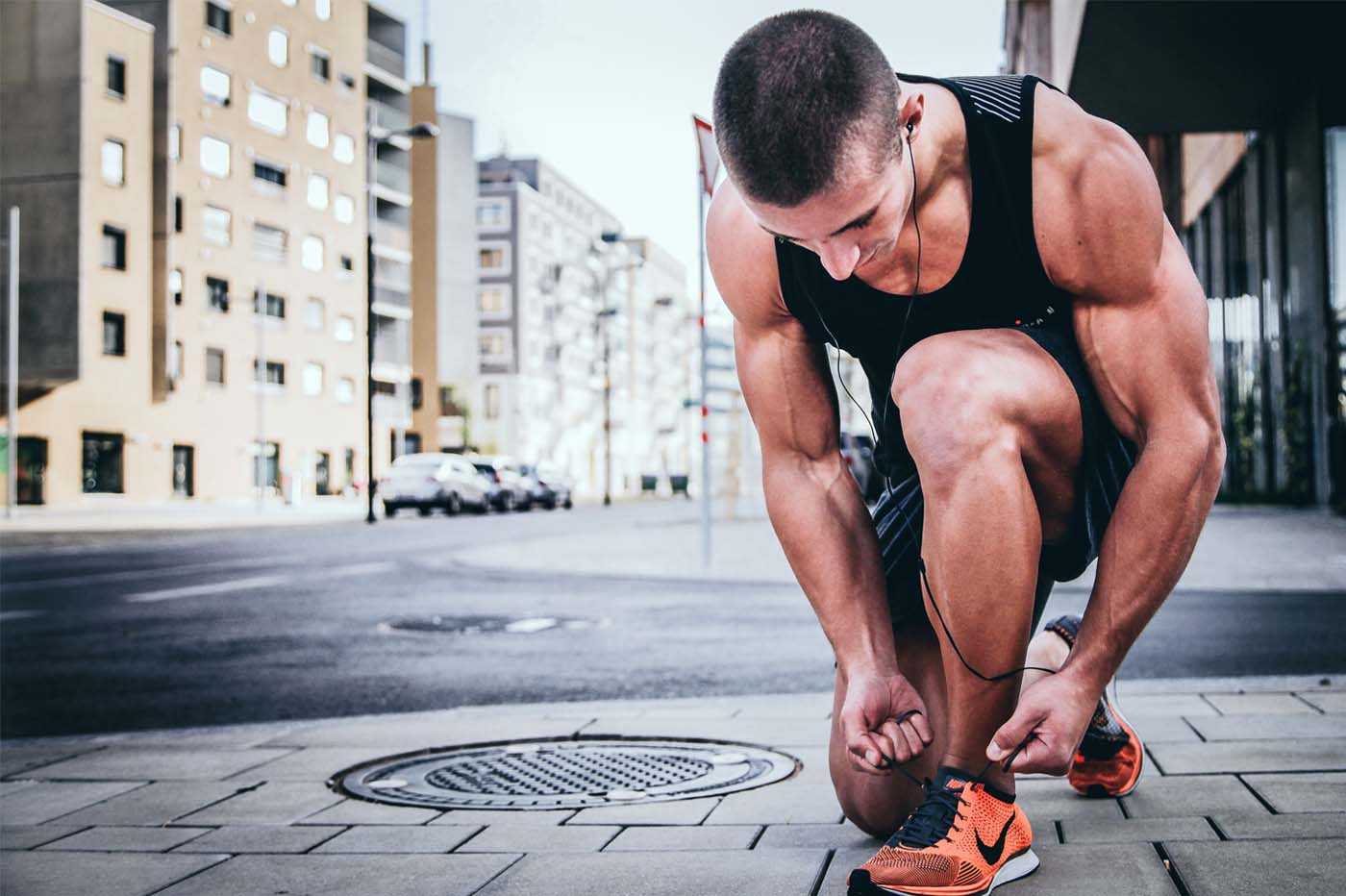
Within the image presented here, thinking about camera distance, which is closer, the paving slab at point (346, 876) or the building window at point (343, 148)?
the paving slab at point (346, 876)

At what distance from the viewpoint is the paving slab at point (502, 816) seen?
293cm

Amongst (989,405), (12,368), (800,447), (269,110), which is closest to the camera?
(989,405)

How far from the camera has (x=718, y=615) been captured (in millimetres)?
8297

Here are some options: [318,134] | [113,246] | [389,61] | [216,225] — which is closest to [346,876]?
[318,134]

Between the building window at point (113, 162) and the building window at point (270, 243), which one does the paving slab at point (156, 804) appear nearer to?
the building window at point (113, 162)

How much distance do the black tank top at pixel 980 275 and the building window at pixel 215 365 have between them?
144 ft

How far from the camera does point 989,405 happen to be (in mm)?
2223

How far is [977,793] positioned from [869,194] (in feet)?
3.20

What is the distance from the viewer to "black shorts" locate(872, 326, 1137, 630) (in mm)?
2418

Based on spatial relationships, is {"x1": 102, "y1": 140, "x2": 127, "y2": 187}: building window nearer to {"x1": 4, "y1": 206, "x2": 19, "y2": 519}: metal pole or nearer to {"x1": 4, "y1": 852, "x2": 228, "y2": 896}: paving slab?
{"x1": 4, "y1": 206, "x2": 19, "y2": 519}: metal pole

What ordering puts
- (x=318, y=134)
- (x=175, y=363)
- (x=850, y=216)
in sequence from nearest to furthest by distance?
1. (x=850, y=216)
2. (x=318, y=134)
3. (x=175, y=363)

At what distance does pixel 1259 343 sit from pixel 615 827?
22.4 metres

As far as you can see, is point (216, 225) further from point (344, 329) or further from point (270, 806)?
point (270, 806)

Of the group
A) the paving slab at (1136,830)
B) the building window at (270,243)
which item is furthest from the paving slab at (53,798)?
the building window at (270,243)
